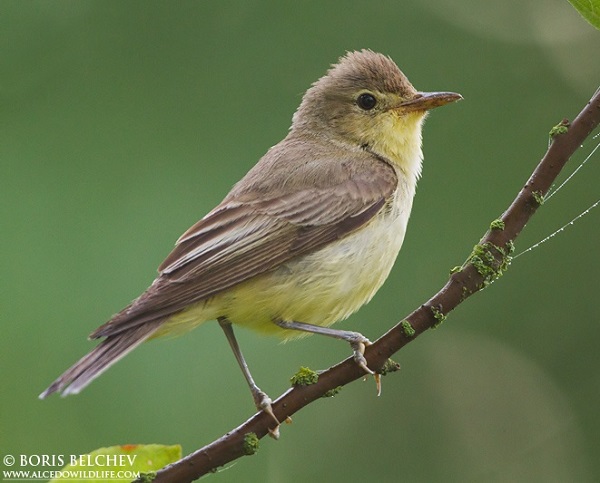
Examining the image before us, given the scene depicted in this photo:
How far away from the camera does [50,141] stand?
19.8 ft

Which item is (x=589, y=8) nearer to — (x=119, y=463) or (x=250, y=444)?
(x=250, y=444)

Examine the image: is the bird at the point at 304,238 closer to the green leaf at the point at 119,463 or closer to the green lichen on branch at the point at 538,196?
the green leaf at the point at 119,463

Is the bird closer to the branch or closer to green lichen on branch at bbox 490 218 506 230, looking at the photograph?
the branch

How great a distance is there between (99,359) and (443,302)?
133 cm

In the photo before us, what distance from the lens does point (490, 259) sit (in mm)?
3291

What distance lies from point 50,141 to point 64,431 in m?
1.77

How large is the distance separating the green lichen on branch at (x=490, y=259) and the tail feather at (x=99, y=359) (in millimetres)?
1391

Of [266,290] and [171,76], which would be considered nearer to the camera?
[266,290]

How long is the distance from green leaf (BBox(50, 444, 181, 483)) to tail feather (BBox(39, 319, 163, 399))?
18.9 inches

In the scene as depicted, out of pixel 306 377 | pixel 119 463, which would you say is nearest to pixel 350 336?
pixel 306 377

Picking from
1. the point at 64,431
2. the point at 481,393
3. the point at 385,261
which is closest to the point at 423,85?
the point at 481,393

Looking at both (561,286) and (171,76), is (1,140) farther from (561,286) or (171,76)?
(561,286)

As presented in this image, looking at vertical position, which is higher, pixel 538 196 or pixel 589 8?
pixel 589 8

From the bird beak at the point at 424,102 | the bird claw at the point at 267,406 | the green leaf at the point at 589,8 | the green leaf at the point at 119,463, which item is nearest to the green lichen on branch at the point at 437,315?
the bird claw at the point at 267,406
